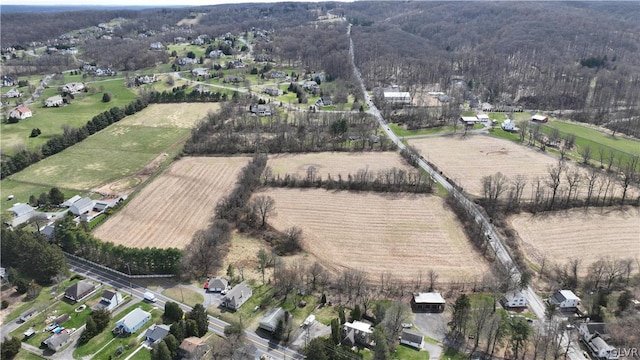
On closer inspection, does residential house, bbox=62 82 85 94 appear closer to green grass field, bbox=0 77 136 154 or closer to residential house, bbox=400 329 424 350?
green grass field, bbox=0 77 136 154

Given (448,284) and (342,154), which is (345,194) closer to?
(342,154)

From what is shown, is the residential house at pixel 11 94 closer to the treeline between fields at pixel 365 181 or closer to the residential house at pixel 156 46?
the residential house at pixel 156 46

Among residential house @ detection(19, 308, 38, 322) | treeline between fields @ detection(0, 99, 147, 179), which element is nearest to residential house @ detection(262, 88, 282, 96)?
treeline between fields @ detection(0, 99, 147, 179)

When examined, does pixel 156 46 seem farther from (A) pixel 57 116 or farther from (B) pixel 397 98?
(B) pixel 397 98

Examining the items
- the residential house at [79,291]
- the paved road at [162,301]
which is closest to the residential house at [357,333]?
the paved road at [162,301]

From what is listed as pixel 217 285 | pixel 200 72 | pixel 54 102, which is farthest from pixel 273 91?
pixel 217 285

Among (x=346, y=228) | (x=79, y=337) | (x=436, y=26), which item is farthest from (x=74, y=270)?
(x=436, y=26)
